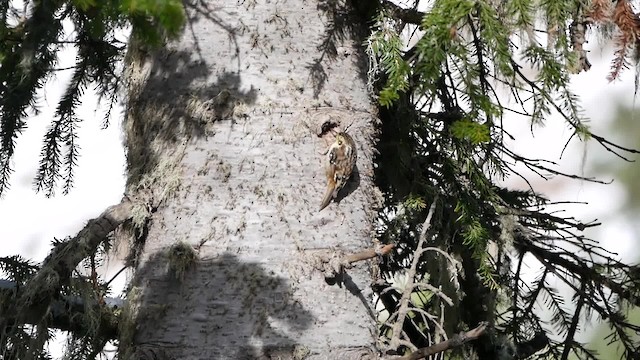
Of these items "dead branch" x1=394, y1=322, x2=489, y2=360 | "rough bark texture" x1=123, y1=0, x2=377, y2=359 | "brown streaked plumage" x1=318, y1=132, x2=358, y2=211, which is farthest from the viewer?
"brown streaked plumage" x1=318, y1=132, x2=358, y2=211

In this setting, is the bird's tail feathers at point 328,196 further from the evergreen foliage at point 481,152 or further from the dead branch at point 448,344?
the dead branch at point 448,344

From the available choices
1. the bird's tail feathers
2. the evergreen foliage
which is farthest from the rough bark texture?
the evergreen foliage

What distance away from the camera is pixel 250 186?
1.96 meters

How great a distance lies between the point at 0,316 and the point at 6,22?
2.91 feet

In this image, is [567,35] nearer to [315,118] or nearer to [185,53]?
[315,118]

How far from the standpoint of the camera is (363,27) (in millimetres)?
2215

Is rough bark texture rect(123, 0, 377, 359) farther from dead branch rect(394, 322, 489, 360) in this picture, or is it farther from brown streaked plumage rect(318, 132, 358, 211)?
dead branch rect(394, 322, 489, 360)

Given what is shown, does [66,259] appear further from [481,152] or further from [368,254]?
[481,152]

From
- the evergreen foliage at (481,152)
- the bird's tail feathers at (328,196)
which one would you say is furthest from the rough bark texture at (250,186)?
the evergreen foliage at (481,152)

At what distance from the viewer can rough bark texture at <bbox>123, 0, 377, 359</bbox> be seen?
1.88 meters

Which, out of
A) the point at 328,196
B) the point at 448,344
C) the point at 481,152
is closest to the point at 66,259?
the point at 328,196

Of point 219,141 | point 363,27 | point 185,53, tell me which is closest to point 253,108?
point 219,141

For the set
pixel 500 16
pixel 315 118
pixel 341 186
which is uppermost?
pixel 500 16

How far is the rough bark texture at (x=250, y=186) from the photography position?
1.88 meters
